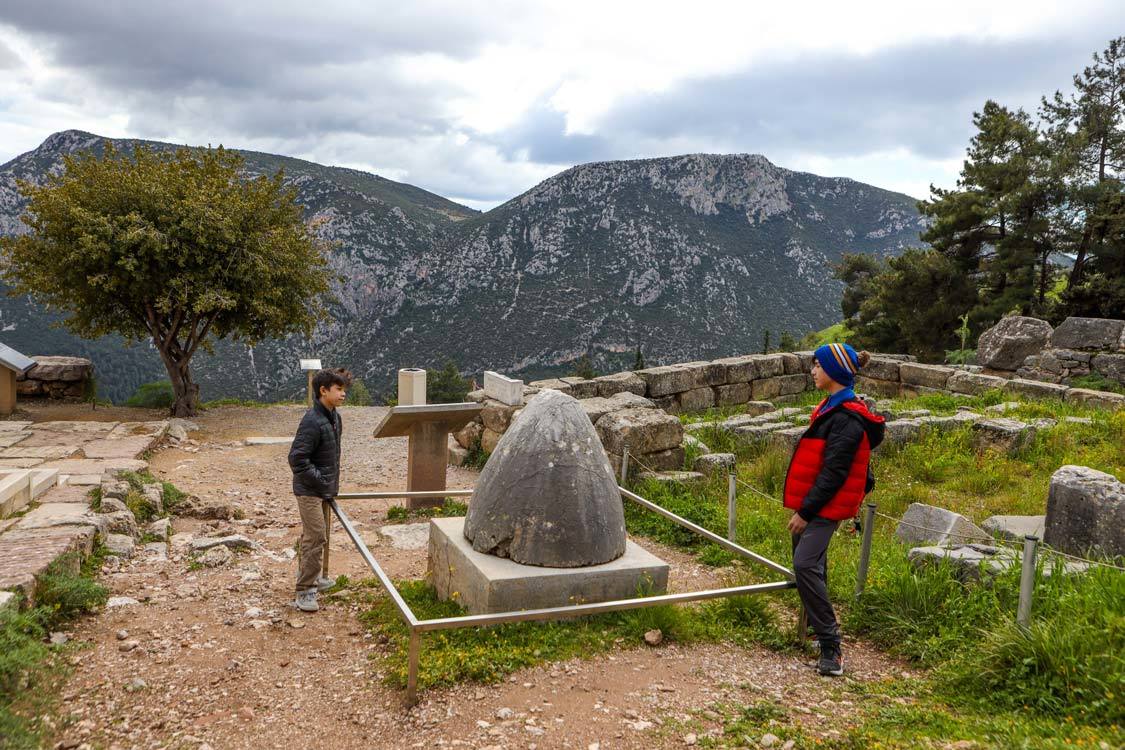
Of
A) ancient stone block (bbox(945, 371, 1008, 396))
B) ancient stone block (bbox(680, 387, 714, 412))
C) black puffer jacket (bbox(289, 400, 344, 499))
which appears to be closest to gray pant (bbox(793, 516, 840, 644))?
A: black puffer jacket (bbox(289, 400, 344, 499))

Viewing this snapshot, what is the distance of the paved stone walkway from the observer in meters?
5.27

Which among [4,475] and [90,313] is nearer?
[4,475]

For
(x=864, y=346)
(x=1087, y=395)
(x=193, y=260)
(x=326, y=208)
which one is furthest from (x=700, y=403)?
(x=326, y=208)

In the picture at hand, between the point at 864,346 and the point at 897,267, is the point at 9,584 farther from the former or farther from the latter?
the point at 864,346

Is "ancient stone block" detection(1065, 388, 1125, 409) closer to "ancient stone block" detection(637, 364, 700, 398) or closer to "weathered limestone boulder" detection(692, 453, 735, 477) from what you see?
"ancient stone block" detection(637, 364, 700, 398)

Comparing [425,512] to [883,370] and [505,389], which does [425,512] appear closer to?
[505,389]

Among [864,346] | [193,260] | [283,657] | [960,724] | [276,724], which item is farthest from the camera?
[864,346]

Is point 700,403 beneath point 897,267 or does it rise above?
beneath

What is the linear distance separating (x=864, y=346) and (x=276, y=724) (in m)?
28.0

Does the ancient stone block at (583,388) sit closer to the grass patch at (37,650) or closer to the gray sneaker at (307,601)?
the gray sneaker at (307,601)

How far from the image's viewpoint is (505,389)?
10078mm

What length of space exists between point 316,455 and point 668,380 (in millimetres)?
8283

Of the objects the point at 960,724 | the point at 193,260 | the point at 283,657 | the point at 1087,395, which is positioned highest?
the point at 193,260

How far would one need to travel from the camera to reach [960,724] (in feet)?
10.7
